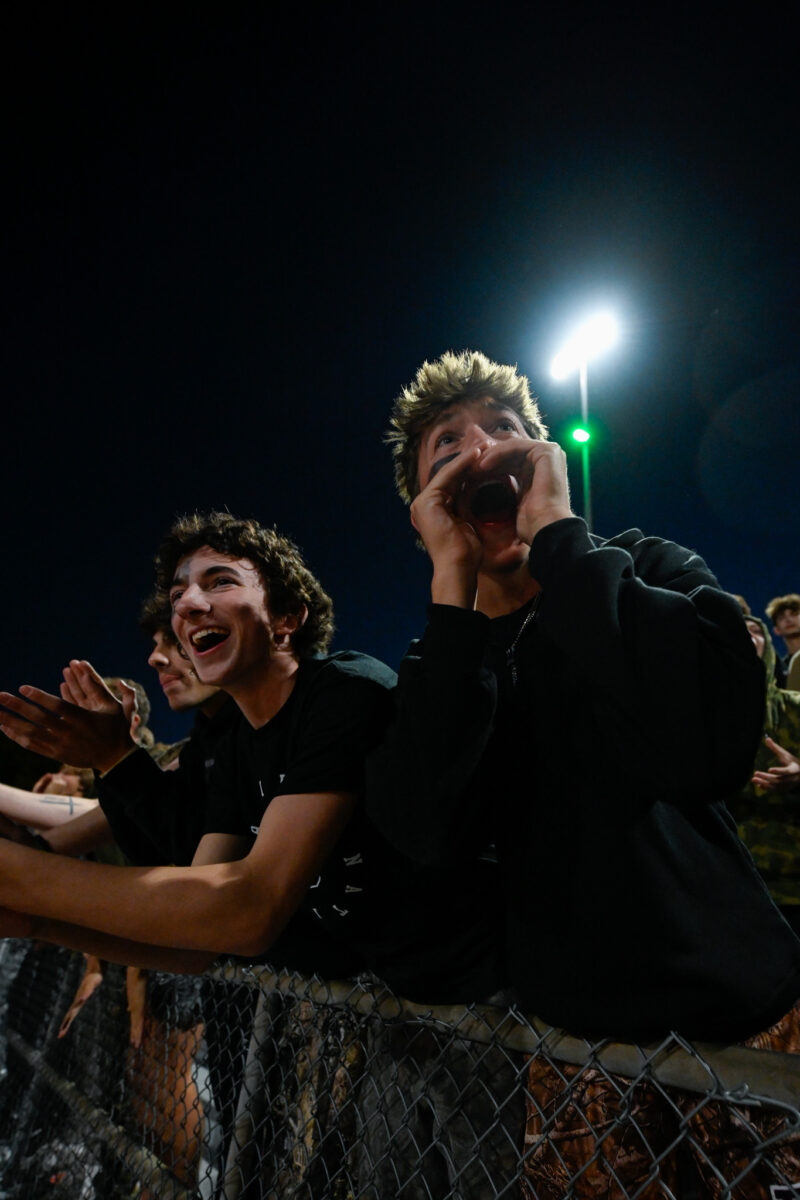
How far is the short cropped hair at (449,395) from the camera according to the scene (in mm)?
2324

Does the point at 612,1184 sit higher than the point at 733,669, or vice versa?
the point at 733,669

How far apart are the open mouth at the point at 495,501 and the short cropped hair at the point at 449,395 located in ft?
1.85

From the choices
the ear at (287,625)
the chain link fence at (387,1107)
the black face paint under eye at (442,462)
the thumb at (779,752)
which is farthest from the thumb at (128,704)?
the thumb at (779,752)

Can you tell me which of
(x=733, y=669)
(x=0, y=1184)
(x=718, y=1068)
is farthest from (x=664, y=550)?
(x=0, y=1184)

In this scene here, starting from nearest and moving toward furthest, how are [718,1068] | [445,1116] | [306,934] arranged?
[718,1068]
[445,1116]
[306,934]

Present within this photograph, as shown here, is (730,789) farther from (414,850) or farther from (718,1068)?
(414,850)

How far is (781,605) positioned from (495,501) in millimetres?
5093

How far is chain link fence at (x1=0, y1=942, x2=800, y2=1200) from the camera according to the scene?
1111 mm

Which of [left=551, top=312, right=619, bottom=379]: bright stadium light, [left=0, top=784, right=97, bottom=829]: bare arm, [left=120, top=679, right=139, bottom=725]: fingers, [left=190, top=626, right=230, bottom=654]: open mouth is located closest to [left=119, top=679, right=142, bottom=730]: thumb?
[left=120, top=679, right=139, bottom=725]: fingers

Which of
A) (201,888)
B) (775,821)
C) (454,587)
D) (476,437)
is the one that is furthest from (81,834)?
(775,821)

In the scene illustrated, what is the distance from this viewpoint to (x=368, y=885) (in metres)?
1.78

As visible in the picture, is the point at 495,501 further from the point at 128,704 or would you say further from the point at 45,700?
the point at 45,700

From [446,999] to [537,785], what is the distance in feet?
2.09

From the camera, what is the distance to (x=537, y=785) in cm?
155
